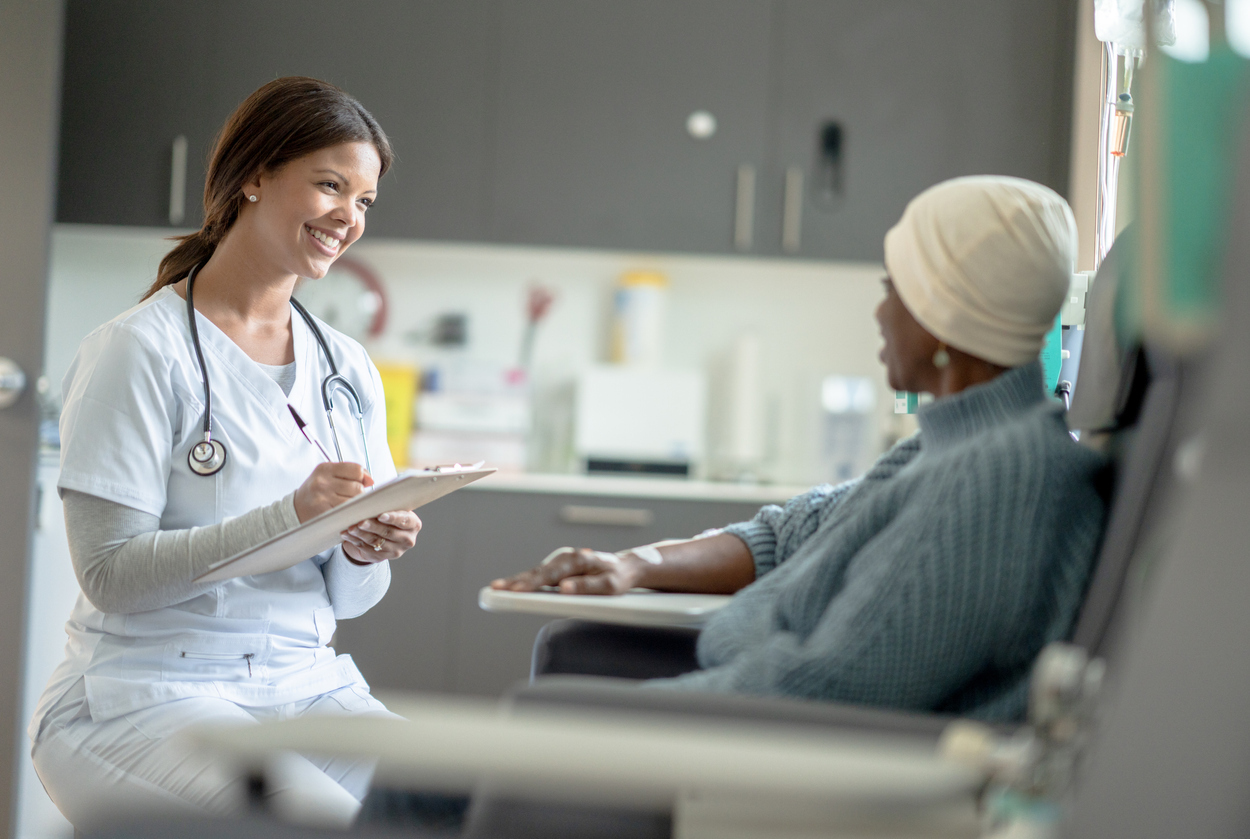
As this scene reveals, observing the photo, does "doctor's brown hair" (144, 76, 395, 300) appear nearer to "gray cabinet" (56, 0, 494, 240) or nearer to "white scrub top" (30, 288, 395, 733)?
"white scrub top" (30, 288, 395, 733)

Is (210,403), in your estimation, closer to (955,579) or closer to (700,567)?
(700,567)

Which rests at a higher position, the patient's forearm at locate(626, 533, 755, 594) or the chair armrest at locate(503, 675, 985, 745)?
the patient's forearm at locate(626, 533, 755, 594)

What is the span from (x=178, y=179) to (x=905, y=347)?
237cm

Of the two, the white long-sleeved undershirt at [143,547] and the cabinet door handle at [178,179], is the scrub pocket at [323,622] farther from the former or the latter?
the cabinet door handle at [178,179]

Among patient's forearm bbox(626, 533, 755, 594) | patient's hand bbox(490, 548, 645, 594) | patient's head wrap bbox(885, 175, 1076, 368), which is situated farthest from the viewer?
patient's forearm bbox(626, 533, 755, 594)

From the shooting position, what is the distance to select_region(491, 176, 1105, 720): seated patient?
0.93 m

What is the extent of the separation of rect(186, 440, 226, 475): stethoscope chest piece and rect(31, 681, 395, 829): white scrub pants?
29cm

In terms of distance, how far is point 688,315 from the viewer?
10.9ft

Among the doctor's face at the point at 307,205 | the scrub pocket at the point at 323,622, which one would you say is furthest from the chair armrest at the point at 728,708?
the doctor's face at the point at 307,205

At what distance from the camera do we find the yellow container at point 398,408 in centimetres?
307

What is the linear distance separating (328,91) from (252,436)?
1.71 feet

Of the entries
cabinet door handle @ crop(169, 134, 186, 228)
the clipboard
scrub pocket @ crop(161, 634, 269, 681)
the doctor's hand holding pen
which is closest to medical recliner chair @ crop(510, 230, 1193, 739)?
the clipboard

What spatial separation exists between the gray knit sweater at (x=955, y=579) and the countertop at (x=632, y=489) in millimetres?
1700

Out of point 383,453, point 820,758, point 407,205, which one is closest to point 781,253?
point 407,205
